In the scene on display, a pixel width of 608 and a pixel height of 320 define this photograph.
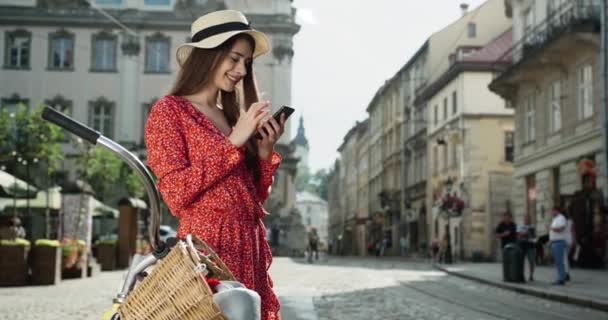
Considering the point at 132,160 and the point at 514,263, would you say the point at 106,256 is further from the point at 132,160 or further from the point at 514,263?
the point at 132,160

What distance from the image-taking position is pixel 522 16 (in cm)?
3412

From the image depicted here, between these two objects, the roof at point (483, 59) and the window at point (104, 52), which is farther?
the window at point (104, 52)

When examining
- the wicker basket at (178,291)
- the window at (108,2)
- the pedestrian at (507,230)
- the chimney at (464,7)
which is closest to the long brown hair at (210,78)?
the wicker basket at (178,291)

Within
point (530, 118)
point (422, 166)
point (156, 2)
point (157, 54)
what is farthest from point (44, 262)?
point (422, 166)

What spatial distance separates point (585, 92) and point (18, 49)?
116 ft

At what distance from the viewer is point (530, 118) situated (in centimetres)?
3306

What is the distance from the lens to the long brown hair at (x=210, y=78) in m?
3.10

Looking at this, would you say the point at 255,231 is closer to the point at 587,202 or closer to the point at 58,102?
the point at 587,202

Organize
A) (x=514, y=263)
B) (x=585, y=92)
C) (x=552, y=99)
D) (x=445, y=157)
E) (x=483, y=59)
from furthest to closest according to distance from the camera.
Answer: (x=445, y=157), (x=483, y=59), (x=552, y=99), (x=585, y=92), (x=514, y=263)

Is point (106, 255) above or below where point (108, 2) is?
below

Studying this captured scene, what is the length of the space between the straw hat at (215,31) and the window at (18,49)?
5143 centimetres

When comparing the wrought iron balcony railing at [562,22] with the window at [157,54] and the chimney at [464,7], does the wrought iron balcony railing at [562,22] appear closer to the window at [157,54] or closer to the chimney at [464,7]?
the window at [157,54]

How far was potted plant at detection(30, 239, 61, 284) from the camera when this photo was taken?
731 inches

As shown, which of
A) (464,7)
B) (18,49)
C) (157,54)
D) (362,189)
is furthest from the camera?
(362,189)
